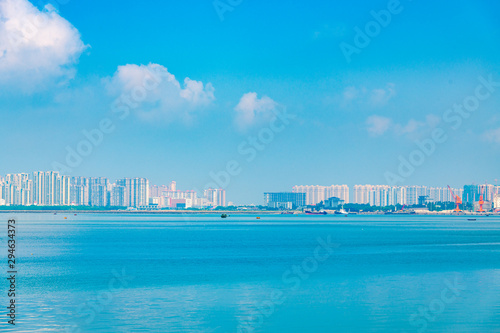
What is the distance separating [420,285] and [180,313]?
13011 millimetres

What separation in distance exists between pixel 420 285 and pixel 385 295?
12.7 ft

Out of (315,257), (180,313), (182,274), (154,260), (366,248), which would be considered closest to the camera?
(180,313)

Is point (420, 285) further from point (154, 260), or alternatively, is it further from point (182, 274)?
point (154, 260)

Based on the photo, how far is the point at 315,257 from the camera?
155 feet

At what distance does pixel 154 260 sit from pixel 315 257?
37.8 ft

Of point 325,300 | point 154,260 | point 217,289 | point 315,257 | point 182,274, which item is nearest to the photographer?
point 325,300

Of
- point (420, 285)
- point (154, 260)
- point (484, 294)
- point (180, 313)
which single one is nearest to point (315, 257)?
point (154, 260)

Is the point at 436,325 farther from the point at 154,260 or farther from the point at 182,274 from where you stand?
the point at 154,260

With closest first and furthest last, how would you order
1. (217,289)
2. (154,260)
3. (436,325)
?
1. (436,325)
2. (217,289)
3. (154,260)

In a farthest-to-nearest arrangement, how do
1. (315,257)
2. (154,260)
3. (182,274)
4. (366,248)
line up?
(366,248) < (315,257) < (154,260) < (182,274)

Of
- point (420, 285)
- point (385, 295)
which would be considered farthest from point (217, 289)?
point (420, 285)

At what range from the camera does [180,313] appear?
23.6 metres

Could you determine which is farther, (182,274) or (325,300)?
(182,274)

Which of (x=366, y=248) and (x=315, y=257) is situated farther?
(x=366, y=248)
